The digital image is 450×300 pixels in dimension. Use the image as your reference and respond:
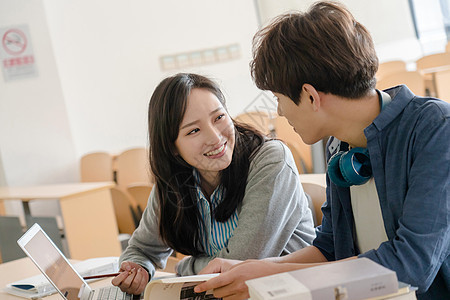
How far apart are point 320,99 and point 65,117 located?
5.58 metres

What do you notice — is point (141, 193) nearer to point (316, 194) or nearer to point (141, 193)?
point (141, 193)

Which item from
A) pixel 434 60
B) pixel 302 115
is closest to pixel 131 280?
pixel 302 115

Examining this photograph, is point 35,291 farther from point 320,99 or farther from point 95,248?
point 95,248

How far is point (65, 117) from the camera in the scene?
20.7 ft

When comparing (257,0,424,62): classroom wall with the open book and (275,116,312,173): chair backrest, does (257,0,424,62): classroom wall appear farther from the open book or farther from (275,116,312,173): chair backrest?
the open book

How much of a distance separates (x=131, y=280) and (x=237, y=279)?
70 centimetres

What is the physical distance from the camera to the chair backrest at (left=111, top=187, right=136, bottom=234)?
433cm

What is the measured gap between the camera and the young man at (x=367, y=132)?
1.00 metres

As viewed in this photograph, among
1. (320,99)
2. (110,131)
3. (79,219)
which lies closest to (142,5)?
(110,131)

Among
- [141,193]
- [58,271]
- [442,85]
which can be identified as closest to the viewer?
[58,271]

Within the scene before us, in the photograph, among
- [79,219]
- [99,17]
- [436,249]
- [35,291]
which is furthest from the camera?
[99,17]

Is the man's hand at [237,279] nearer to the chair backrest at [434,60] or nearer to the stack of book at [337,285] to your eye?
the stack of book at [337,285]

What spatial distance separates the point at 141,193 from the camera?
3.95 m

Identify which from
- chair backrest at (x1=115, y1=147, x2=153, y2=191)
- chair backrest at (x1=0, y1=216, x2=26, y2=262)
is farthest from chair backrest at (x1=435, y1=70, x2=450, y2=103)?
chair backrest at (x1=0, y1=216, x2=26, y2=262)
